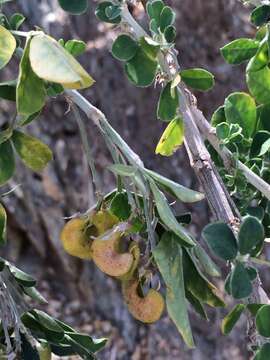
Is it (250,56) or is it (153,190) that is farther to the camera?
(250,56)

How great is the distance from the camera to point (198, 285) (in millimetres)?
702

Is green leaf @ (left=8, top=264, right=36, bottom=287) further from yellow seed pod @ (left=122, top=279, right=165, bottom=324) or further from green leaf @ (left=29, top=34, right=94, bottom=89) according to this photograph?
green leaf @ (left=29, top=34, right=94, bottom=89)

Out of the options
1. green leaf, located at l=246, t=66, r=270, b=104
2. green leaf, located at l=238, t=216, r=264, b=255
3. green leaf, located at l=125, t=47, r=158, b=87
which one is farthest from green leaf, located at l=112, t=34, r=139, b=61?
green leaf, located at l=238, t=216, r=264, b=255

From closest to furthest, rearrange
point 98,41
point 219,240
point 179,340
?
1. point 219,240
2. point 179,340
3. point 98,41

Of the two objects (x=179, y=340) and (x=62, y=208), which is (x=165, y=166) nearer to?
(x=62, y=208)

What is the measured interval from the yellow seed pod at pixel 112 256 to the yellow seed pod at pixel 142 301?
27 mm

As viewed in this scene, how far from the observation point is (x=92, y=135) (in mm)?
2711

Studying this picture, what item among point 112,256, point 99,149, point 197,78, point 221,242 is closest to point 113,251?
point 112,256

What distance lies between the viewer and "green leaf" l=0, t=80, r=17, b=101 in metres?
0.71

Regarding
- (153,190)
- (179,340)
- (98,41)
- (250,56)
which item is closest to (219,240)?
(153,190)

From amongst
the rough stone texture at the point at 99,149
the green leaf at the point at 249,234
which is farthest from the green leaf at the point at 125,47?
the rough stone texture at the point at 99,149

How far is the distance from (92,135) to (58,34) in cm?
38

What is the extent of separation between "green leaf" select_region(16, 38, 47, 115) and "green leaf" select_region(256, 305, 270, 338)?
25cm

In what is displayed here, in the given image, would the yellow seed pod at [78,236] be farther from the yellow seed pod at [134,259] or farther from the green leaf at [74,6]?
the green leaf at [74,6]
